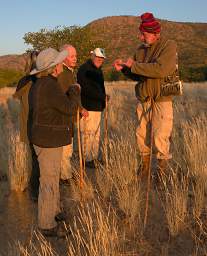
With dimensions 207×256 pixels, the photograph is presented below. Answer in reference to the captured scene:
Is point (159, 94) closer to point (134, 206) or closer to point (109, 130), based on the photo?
point (134, 206)

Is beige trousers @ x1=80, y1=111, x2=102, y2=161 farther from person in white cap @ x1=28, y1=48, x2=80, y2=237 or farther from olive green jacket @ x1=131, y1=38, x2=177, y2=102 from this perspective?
person in white cap @ x1=28, y1=48, x2=80, y2=237

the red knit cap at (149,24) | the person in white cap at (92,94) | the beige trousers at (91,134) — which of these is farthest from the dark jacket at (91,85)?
the red knit cap at (149,24)

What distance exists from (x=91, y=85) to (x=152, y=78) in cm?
176

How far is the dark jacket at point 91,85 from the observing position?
7008 mm

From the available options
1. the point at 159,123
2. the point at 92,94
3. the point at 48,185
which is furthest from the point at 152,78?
the point at 48,185

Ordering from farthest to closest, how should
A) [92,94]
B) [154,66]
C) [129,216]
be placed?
[92,94]
[154,66]
[129,216]

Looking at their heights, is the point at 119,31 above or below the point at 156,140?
above

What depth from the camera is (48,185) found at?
4262 mm

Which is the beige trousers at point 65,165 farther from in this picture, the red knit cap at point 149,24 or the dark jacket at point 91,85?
the red knit cap at point 149,24

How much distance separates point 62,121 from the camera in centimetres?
423

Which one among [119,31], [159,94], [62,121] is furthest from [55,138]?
[119,31]

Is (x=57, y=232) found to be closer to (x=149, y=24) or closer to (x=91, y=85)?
(x=149, y=24)

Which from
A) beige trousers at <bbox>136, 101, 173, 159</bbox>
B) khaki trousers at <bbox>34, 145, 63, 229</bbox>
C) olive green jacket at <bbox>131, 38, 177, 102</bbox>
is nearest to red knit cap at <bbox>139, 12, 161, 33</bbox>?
olive green jacket at <bbox>131, 38, 177, 102</bbox>

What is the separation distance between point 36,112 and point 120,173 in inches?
66.1
